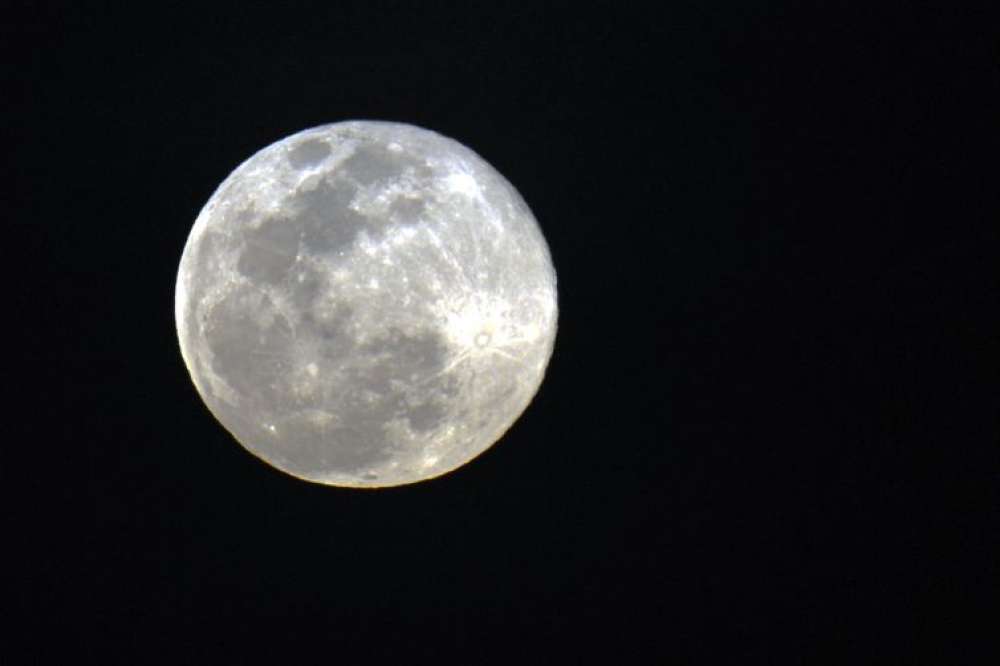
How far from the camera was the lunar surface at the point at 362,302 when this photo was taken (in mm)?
5598

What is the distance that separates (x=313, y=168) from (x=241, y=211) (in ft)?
1.76

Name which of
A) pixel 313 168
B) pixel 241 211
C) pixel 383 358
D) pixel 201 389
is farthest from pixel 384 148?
pixel 201 389

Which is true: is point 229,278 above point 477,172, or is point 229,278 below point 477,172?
below

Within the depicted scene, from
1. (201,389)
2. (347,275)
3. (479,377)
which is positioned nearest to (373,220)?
(347,275)

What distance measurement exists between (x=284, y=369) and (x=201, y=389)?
3.50 ft

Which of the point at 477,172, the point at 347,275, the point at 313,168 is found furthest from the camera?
the point at 477,172

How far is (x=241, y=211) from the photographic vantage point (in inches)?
234

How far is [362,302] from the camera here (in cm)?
557

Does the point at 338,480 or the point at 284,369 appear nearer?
the point at 284,369

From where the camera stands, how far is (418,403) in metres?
5.85

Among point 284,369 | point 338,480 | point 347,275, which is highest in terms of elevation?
point 347,275

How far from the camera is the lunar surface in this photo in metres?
5.60

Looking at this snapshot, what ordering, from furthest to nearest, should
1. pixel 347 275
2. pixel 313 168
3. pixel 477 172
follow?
pixel 477 172, pixel 313 168, pixel 347 275

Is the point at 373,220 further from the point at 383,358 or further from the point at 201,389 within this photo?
the point at 201,389
